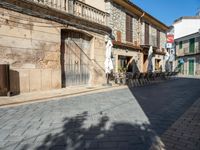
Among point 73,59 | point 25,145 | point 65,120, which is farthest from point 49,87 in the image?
point 25,145

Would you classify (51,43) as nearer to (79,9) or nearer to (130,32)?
(79,9)

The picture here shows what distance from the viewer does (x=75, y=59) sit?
11.0m

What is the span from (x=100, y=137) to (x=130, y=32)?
13768 mm

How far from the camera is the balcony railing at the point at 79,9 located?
367 inches

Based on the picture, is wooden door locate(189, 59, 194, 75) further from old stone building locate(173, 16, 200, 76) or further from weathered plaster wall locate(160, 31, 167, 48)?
weathered plaster wall locate(160, 31, 167, 48)

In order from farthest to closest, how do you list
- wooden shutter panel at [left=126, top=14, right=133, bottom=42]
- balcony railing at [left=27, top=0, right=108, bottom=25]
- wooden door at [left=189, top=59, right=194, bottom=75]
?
1. wooden door at [left=189, top=59, right=194, bottom=75]
2. wooden shutter panel at [left=126, top=14, right=133, bottom=42]
3. balcony railing at [left=27, top=0, right=108, bottom=25]

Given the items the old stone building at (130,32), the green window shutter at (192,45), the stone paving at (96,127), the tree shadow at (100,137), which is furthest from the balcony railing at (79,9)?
the green window shutter at (192,45)

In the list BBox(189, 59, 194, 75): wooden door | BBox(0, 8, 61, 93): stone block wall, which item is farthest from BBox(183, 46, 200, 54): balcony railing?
BBox(0, 8, 61, 93): stone block wall

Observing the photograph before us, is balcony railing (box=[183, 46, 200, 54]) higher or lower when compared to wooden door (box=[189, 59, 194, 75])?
higher

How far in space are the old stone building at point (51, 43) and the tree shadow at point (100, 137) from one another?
14.6ft

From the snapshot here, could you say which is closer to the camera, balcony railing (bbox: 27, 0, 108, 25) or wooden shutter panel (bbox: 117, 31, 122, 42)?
balcony railing (bbox: 27, 0, 108, 25)

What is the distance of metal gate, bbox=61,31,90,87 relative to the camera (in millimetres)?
10430

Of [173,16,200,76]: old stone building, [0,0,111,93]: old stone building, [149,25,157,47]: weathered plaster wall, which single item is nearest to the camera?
[0,0,111,93]: old stone building

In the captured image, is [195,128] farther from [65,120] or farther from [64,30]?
[64,30]
